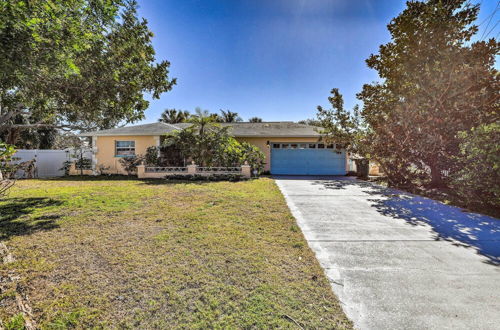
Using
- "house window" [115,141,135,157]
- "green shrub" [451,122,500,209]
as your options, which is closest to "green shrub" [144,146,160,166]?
"house window" [115,141,135,157]

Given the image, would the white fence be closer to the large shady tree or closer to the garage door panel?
the large shady tree

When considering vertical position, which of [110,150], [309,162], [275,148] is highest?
[275,148]

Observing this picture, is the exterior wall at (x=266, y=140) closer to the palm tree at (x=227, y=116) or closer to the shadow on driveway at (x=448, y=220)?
the shadow on driveway at (x=448, y=220)

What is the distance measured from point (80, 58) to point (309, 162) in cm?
1372

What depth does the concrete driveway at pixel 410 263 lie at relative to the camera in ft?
7.78

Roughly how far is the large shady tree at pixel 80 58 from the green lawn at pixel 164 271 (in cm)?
A: 369

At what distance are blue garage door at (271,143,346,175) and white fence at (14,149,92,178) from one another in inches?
530

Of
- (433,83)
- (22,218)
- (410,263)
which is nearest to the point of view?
(410,263)

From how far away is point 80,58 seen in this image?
21.4 ft

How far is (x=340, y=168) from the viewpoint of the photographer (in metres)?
16.2

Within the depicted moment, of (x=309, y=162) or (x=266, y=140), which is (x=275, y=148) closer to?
(x=266, y=140)

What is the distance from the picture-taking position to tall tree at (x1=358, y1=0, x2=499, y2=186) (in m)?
8.45

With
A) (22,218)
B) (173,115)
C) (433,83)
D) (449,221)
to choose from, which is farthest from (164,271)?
(173,115)

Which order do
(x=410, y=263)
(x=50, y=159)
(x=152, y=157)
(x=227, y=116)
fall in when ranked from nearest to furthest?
(x=410, y=263), (x=152, y=157), (x=50, y=159), (x=227, y=116)
